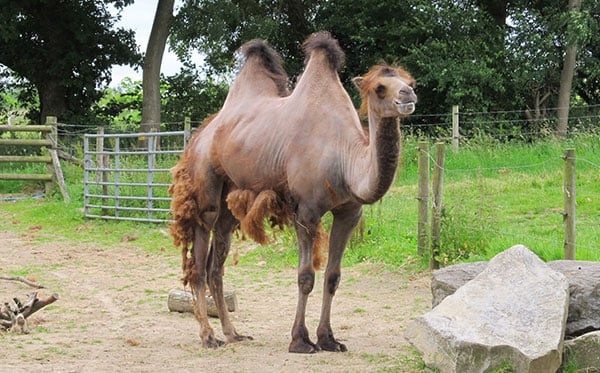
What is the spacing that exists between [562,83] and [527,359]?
63.5 ft

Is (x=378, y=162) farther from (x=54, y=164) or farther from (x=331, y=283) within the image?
(x=54, y=164)

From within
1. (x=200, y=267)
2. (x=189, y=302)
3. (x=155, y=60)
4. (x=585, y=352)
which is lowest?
(x=189, y=302)

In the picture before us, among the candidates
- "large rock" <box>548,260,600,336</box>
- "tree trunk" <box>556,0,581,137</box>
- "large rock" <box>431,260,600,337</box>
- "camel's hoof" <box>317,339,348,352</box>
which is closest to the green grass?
"camel's hoof" <box>317,339,348,352</box>

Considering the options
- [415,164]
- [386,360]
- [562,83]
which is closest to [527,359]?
[386,360]

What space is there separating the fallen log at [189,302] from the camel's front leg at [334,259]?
6.04ft

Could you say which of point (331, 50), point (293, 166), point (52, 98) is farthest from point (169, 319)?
point (52, 98)

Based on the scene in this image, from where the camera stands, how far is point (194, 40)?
2570cm

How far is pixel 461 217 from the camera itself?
10.1 meters

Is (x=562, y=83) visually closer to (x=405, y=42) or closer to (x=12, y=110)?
(x=405, y=42)

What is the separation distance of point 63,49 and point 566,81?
1376cm

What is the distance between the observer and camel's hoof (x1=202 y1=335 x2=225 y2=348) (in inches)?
287

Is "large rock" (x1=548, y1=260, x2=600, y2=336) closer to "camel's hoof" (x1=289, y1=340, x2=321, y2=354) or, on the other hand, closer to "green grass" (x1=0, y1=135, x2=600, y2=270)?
"green grass" (x1=0, y1=135, x2=600, y2=270)

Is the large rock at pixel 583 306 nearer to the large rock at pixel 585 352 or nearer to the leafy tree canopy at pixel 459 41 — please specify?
the large rock at pixel 585 352

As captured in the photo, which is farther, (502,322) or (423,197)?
(423,197)
